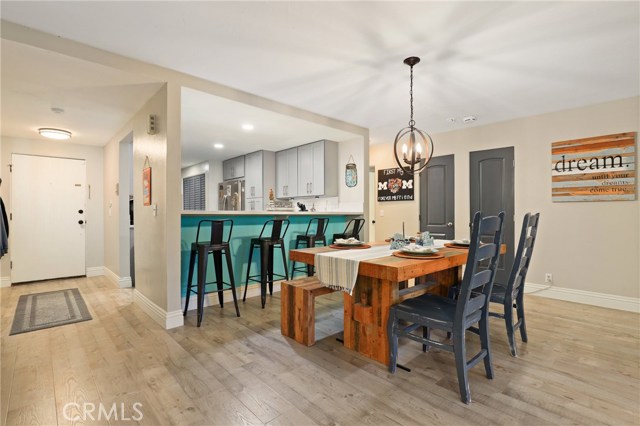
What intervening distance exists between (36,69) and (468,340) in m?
4.19

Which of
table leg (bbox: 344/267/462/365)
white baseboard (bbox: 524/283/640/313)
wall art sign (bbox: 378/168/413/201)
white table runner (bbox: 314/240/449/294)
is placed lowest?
white baseboard (bbox: 524/283/640/313)

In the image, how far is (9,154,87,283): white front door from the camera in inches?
184

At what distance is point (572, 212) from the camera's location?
12.8 feet

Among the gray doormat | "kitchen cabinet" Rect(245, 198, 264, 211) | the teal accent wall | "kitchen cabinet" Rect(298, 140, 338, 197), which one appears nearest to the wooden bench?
the teal accent wall

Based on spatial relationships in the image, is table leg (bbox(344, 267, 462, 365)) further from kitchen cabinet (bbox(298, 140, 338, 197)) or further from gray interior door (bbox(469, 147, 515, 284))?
kitchen cabinet (bbox(298, 140, 338, 197))

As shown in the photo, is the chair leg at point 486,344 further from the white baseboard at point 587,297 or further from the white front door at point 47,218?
the white front door at point 47,218

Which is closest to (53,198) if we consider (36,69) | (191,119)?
(191,119)

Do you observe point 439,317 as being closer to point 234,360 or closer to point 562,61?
point 234,360

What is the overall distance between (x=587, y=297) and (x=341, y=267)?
3.49m

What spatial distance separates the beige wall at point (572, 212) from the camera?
357 centimetres

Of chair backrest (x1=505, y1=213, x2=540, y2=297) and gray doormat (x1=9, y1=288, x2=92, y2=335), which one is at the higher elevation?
chair backrest (x1=505, y1=213, x2=540, y2=297)

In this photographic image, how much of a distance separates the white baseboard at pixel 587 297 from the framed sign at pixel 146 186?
4.77 m

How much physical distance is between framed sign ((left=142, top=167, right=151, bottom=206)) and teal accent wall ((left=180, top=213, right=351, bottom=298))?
1.44 feet

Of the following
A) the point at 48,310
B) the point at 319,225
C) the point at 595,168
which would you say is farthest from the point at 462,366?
the point at 48,310
